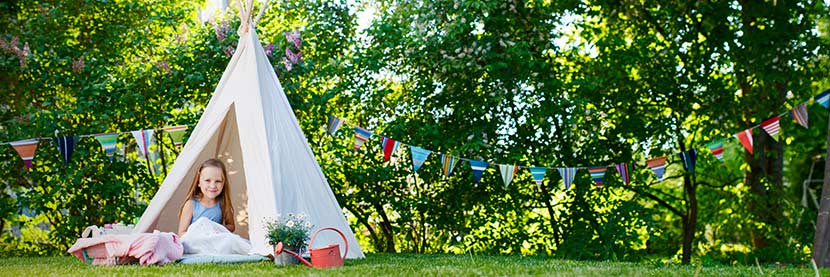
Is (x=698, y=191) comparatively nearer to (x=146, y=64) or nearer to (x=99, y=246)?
(x=146, y=64)

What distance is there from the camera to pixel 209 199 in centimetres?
637

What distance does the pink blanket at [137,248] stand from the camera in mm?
5133

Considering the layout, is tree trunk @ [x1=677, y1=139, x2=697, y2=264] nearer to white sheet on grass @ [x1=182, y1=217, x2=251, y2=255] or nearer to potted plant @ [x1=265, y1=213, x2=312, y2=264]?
white sheet on grass @ [x1=182, y1=217, x2=251, y2=255]

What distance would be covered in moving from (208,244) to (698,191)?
7572mm

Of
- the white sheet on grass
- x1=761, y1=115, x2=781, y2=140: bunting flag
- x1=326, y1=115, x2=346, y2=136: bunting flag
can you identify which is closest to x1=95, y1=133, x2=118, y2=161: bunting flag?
the white sheet on grass

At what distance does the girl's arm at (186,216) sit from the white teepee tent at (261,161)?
13 centimetres

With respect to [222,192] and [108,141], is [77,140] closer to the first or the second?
[108,141]

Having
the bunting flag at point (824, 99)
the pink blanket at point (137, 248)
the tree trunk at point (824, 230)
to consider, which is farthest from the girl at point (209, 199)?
the bunting flag at point (824, 99)

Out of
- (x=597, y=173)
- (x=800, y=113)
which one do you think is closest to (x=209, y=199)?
(x=597, y=173)

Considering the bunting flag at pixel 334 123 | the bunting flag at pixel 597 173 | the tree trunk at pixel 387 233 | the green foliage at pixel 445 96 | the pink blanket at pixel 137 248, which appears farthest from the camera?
the tree trunk at pixel 387 233

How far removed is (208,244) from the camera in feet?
18.7

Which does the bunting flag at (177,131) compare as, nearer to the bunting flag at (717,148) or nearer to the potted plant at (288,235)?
the potted plant at (288,235)

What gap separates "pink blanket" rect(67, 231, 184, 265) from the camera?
5133 millimetres

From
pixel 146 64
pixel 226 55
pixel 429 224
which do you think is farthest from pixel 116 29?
pixel 429 224
